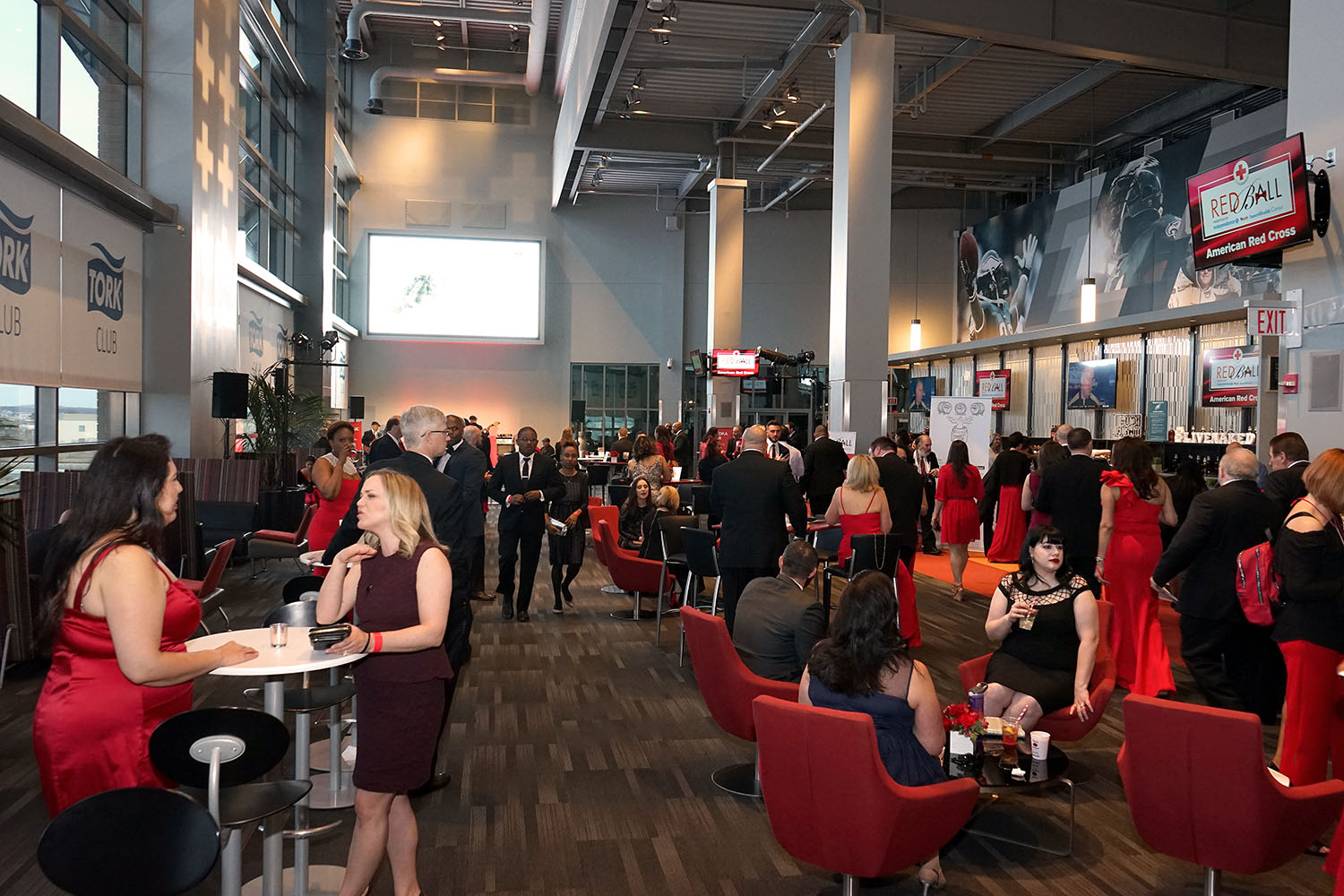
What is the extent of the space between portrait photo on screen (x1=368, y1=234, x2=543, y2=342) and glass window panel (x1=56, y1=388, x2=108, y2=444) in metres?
14.0

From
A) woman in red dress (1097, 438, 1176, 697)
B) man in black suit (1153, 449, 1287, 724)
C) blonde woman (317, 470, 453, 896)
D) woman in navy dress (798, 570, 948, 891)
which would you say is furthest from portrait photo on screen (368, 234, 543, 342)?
woman in navy dress (798, 570, 948, 891)

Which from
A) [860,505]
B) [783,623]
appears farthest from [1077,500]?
[783,623]

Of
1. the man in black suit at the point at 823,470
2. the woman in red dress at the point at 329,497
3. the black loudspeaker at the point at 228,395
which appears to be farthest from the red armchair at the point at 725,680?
the black loudspeaker at the point at 228,395

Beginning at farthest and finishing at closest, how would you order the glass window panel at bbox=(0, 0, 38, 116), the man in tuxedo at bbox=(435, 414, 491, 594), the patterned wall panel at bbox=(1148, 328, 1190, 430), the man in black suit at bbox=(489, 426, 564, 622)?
the patterned wall panel at bbox=(1148, 328, 1190, 430) < the man in black suit at bbox=(489, 426, 564, 622) < the glass window panel at bbox=(0, 0, 38, 116) < the man in tuxedo at bbox=(435, 414, 491, 594)

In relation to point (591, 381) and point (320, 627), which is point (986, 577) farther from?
point (591, 381)

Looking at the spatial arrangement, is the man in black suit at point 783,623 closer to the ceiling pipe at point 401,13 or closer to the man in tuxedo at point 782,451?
the man in tuxedo at point 782,451

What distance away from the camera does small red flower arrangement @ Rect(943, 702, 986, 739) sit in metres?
3.59

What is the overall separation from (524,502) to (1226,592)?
4.78m

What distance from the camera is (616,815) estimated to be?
418 centimetres

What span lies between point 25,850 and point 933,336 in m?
22.2

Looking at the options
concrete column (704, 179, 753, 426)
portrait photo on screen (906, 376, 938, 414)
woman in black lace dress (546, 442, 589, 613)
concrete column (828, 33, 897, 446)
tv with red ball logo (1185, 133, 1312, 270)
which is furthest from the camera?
portrait photo on screen (906, 376, 938, 414)

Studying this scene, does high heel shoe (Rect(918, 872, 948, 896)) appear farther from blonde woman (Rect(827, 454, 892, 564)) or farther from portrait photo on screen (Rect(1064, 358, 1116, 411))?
portrait photo on screen (Rect(1064, 358, 1116, 411))

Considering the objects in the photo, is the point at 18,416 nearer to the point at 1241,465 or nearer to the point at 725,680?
the point at 725,680

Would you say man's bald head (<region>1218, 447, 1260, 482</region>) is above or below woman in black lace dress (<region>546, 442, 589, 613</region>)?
above
